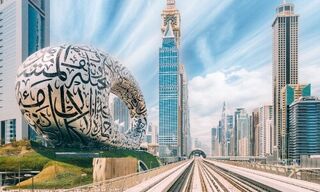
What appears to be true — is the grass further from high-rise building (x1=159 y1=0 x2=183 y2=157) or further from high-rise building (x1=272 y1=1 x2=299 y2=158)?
high-rise building (x1=272 y1=1 x2=299 y2=158)

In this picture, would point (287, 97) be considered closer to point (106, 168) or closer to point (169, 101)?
point (169, 101)

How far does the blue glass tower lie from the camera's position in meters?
165

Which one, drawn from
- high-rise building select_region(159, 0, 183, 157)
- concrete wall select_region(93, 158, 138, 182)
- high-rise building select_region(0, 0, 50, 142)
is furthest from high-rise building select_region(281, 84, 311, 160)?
concrete wall select_region(93, 158, 138, 182)

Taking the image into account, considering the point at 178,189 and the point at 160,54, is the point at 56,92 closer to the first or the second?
the point at 178,189

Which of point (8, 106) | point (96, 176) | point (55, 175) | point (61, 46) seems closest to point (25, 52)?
point (8, 106)

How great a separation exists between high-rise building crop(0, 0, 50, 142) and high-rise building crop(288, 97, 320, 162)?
83472 mm

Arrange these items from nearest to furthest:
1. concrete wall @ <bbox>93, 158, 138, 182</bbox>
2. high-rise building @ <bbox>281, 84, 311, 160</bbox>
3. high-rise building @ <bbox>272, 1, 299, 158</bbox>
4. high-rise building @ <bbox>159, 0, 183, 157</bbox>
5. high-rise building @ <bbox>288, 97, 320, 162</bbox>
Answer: concrete wall @ <bbox>93, 158, 138, 182</bbox>
high-rise building @ <bbox>288, 97, 320, 162</bbox>
high-rise building @ <bbox>281, 84, 311, 160</bbox>
high-rise building @ <bbox>159, 0, 183, 157</bbox>
high-rise building @ <bbox>272, 1, 299, 158</bbox>

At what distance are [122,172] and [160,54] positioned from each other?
14726 centimetres

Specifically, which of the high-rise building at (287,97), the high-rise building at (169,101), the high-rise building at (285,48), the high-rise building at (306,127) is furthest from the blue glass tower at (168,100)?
the high-rise building at (306,127)

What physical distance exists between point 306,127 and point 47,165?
98.8 metres

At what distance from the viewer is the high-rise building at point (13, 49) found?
11150cm

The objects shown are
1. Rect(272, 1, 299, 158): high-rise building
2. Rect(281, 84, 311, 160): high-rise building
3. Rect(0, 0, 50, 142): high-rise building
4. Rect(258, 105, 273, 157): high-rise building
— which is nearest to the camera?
Rect(0, 0, 50, 142): high-rise building

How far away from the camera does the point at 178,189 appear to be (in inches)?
1139

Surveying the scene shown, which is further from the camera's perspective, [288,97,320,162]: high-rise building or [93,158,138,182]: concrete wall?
[288,97,320,162]: high-rise building
